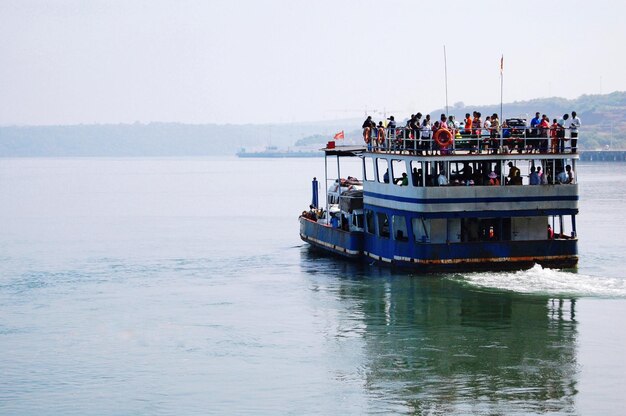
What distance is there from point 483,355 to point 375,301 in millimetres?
10464

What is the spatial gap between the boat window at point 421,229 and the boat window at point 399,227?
66 centimetres

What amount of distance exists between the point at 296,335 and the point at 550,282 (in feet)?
41.5

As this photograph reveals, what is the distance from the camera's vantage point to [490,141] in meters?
49.3

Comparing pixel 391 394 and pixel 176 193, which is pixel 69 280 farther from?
pixel 176 193

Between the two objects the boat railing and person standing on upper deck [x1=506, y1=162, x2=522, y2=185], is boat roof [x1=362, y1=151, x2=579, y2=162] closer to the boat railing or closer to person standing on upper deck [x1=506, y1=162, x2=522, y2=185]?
the boat railing

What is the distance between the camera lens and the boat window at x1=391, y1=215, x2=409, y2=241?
50438 mm

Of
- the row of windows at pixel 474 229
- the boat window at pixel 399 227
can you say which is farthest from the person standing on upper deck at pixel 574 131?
the boat window at pixel 399 227

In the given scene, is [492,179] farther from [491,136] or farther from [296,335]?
[296,335]

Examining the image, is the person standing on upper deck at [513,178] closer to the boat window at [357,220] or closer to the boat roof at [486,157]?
the boat roof at [486,157]

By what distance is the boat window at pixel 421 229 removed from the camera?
4888 centimetres

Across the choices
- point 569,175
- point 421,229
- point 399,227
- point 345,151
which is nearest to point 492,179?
point 569,175

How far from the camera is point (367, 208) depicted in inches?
2116

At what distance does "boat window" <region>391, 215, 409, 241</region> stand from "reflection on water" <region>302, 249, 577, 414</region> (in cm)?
178

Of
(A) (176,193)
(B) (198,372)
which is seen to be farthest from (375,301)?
(A) (176,193)
